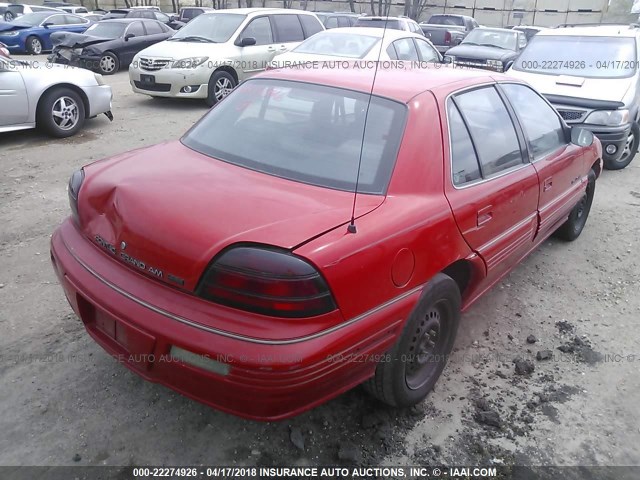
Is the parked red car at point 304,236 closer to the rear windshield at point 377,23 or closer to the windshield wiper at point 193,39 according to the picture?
the windshield wiper at point 193,39

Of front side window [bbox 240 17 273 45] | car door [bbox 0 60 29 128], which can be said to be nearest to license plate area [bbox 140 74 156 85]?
front side window [bbox 240 17 273 45]

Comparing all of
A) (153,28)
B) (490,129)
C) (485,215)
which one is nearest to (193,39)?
(153,28)

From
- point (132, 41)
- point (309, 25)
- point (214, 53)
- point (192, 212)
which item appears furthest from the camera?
point (132, 41)

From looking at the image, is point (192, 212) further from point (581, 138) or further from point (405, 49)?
point (405, 49)

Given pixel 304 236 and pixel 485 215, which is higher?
pixel 304 236

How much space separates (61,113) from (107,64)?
270 inches

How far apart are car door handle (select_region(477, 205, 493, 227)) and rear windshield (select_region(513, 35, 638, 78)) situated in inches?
220

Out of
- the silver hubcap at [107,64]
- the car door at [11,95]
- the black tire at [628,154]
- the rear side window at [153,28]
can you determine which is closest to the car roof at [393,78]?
the black tire at [628,154]

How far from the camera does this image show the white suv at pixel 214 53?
9.65 metres

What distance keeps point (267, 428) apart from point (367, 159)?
1403mm

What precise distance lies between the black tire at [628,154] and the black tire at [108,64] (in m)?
11.8

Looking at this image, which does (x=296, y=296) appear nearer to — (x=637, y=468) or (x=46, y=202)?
(x=637, y=468)

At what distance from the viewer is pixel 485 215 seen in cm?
285

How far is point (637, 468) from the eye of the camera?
Answer: 2.49 metres
